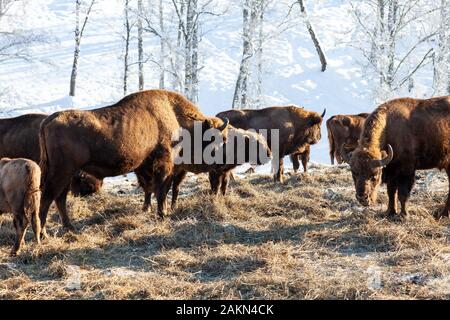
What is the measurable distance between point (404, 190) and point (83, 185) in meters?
6.22

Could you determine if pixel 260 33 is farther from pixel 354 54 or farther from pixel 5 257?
pixel 5 257

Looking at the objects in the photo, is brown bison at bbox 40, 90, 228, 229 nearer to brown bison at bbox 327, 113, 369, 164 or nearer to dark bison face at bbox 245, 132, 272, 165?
dark bison face at bbox 245, 132, 272, 165

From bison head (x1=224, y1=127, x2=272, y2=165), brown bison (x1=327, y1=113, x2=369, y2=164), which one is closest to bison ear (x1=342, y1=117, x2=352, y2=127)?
brown bison (x1=327, y1=113, x2=369, y2=164)

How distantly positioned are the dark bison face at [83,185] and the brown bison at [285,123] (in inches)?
179

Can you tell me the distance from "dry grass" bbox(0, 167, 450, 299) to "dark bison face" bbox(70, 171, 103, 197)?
2.56 feet

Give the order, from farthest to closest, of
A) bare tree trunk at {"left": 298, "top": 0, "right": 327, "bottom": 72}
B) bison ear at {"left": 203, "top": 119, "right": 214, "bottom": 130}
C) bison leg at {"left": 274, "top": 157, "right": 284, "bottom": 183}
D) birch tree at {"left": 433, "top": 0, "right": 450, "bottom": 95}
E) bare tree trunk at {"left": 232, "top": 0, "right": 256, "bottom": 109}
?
1. bare tree trunk at {"left": 298, "top": 0, "right": 327, "bottom": 72}
2. bare tree trunk at {"left": 232, "top": 0, "right": 256, "bottom": 109}
3. birch tree at {"left": 433, "top": 0, "right": 450, "bottom": 95}
4. bison leg at {"left": 274, "top": 157, "right": 284, "bottom": 183}
5. bison ear at {"left": 203, "top": 119, "right": 214, "bottom": 130}

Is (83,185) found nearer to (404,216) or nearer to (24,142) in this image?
(24,142)

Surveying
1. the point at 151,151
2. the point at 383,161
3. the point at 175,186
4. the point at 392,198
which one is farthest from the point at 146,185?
the point at 392,198

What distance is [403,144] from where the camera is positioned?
359 inches

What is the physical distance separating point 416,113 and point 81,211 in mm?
5867

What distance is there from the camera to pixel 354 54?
1545 inches

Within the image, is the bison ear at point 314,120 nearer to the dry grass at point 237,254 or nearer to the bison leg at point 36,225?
the dry grass at point 237,254

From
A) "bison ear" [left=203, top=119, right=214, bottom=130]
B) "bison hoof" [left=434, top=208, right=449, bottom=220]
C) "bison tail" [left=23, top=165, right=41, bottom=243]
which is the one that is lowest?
"bison hoof" [left=434, top=208, right=449, bottom=220]

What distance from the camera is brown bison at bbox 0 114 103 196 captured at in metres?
11.3
